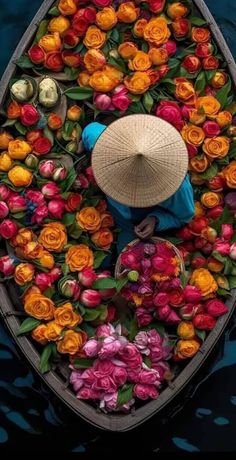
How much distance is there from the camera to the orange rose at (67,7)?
2.86m

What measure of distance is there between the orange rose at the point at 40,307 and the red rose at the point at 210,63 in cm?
93

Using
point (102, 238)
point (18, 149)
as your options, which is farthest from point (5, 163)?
point (102, 238)

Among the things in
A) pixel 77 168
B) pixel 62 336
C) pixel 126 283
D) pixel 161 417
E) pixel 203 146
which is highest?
pixel 203 146

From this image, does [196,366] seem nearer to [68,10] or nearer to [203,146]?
[203,146]

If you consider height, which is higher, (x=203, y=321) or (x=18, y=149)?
(x=18, y=149)

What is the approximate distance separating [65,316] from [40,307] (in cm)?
8

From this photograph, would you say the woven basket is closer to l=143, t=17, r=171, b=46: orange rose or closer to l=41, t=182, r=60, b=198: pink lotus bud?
l=41, t=182, r=60, b=198: pink lotus bud

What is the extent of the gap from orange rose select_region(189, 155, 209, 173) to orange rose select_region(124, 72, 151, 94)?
28cm

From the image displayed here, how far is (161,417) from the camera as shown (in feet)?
9.68

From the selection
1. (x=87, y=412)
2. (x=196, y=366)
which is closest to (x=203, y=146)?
(x=196, y=366)

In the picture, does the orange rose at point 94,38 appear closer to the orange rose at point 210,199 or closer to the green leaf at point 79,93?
the green leaf at point 79,93

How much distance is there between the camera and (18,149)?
279 centimetres

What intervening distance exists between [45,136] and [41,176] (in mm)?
138

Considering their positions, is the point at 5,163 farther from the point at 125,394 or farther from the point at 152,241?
the point at 125,394
